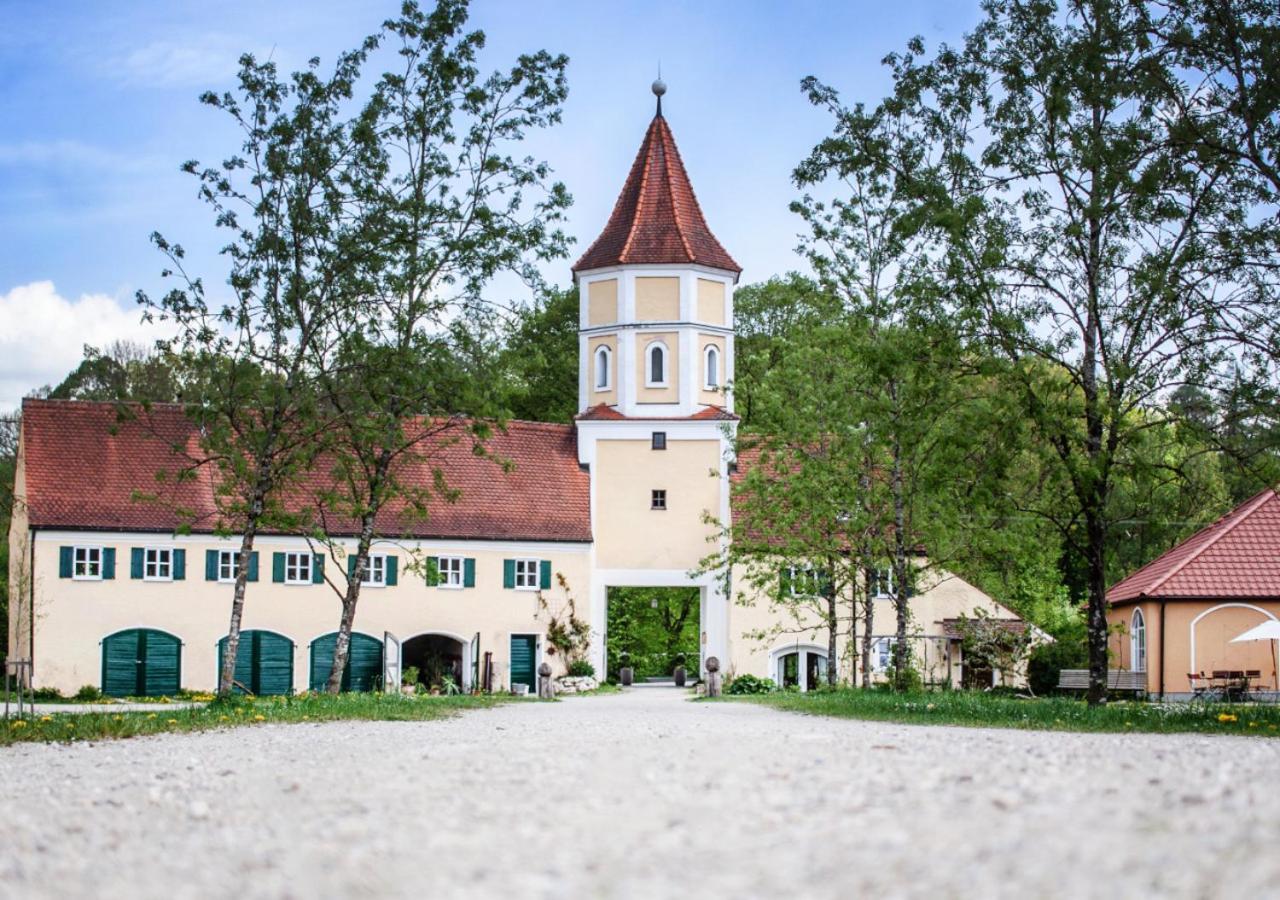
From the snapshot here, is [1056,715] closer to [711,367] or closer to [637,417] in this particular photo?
[637,417]

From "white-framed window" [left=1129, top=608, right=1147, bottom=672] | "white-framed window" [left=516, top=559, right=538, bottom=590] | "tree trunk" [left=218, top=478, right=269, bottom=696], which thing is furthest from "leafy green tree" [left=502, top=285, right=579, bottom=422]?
"tree trunk" [left=218, top=478, right=269, bottom=696]

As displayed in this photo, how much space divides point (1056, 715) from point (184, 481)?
101 ft

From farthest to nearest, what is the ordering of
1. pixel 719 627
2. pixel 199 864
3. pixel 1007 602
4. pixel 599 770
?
pixel 1007 602, pixel 719 627, pixel 599 770, pixel 199 864

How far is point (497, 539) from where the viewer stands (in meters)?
49.5

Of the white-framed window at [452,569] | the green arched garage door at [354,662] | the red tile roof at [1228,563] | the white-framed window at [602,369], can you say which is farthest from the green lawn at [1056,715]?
the white-framed window at [602,369]

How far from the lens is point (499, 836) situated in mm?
7625

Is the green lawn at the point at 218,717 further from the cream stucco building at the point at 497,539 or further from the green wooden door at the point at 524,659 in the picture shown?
the green wooden door at the point at 524,659

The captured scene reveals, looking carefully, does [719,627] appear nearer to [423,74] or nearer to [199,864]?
[423,74]

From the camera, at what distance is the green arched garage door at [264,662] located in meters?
46.9

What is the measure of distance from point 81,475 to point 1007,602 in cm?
3077

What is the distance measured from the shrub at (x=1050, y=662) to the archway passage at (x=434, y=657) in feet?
56.0

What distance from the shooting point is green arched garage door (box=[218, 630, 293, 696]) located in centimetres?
4688

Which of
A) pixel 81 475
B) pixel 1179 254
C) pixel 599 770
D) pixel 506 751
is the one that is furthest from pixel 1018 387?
pixel 81 475

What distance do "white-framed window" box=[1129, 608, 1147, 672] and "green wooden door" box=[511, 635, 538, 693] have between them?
17779 millimetres
